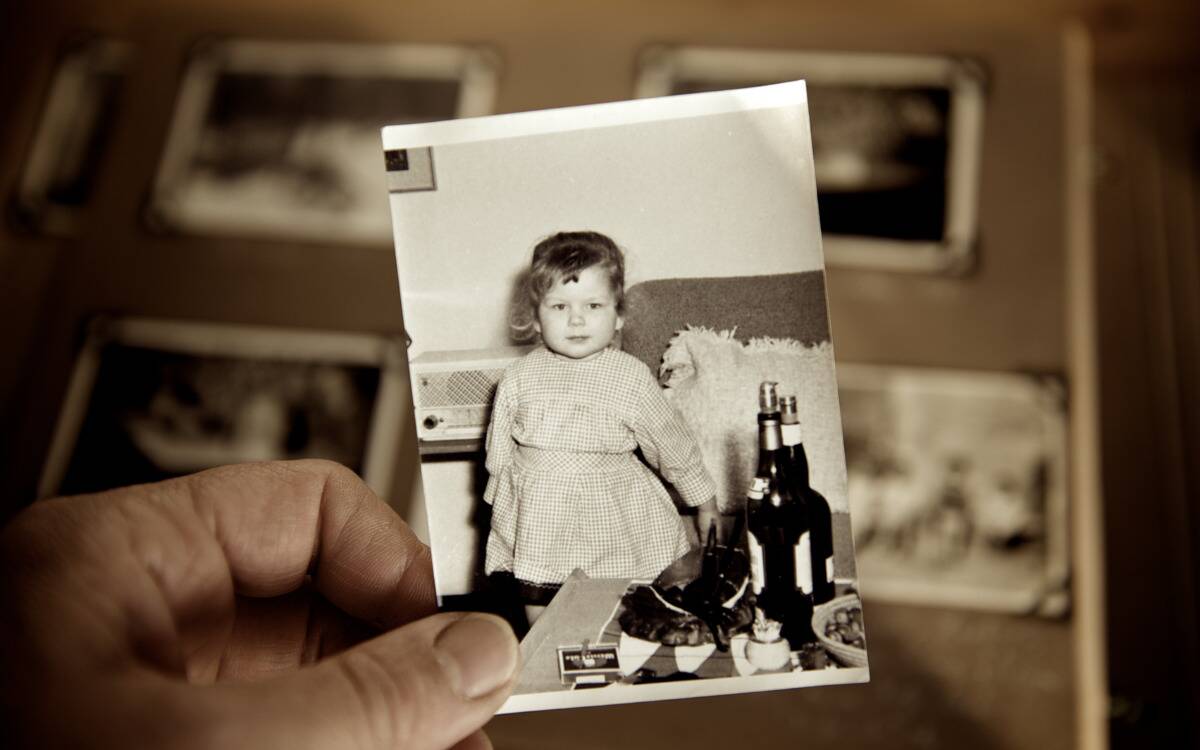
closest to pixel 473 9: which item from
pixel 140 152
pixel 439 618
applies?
pixel 140 152

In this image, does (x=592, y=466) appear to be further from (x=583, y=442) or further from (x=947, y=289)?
(x=947, y=289)

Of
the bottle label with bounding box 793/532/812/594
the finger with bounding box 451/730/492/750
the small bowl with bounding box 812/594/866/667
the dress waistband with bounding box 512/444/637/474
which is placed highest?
the dress waistband with bounding box 512/444/637/474

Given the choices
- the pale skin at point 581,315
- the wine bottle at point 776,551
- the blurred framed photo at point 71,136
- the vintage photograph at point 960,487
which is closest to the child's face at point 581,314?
the pale skin at point 581,315

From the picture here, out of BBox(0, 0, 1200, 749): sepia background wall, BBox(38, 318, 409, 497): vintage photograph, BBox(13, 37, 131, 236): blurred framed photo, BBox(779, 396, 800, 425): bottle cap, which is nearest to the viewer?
BBox(779, 396, 800, 425): bottle cap

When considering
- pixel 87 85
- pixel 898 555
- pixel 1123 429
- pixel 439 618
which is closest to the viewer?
pixel 439 618

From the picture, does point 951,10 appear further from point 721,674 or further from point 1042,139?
point 721,674

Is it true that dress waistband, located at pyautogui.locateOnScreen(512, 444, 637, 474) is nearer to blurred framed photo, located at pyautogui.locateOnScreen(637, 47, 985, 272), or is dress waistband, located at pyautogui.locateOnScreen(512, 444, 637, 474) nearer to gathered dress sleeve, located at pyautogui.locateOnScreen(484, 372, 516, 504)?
gathered dress sleeve, located at pyautogui.locateOnScreen(484, 372, 516, 504)

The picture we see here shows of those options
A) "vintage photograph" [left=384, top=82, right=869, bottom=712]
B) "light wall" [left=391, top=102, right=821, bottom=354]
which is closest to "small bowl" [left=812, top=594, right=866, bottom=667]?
"vintage photograph" [left=384, top=82, right=869, bottom=712]

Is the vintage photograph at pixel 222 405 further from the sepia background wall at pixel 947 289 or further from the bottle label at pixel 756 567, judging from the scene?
the bottle label at pixel 756 567
